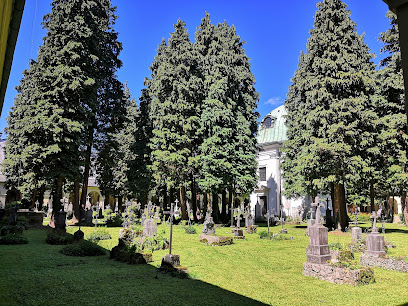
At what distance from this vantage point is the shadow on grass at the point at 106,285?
531 centimetres

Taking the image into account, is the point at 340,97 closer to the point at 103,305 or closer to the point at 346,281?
the point at 346,281

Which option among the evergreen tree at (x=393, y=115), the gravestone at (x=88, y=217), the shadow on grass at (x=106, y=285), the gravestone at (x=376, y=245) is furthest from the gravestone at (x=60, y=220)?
the evergreen tree at (x=393, y=115)

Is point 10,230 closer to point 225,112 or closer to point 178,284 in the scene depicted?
point 178,284

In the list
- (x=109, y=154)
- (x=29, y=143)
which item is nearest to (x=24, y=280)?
(x=29, y=143)

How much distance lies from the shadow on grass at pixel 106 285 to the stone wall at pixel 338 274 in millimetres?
2211

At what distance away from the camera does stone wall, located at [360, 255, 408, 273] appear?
8367 millimetres

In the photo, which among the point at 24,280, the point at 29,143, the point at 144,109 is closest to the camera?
the point at 24,280

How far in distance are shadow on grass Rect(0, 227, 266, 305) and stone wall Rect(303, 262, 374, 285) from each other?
221 centimetres

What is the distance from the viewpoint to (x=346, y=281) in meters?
6.90

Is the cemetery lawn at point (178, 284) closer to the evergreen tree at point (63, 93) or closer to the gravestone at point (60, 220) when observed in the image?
the gravestone at point (60, 220)

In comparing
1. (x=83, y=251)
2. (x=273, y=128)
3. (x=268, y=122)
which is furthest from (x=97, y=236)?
(x=268, y=122)

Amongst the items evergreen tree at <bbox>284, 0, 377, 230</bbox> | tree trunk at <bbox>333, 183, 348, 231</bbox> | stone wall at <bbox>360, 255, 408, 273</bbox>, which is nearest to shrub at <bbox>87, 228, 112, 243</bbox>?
stone wall at <bbox>360, 255, 408, 273</bbox>

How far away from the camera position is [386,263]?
8727 mm

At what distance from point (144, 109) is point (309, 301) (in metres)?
24.2
